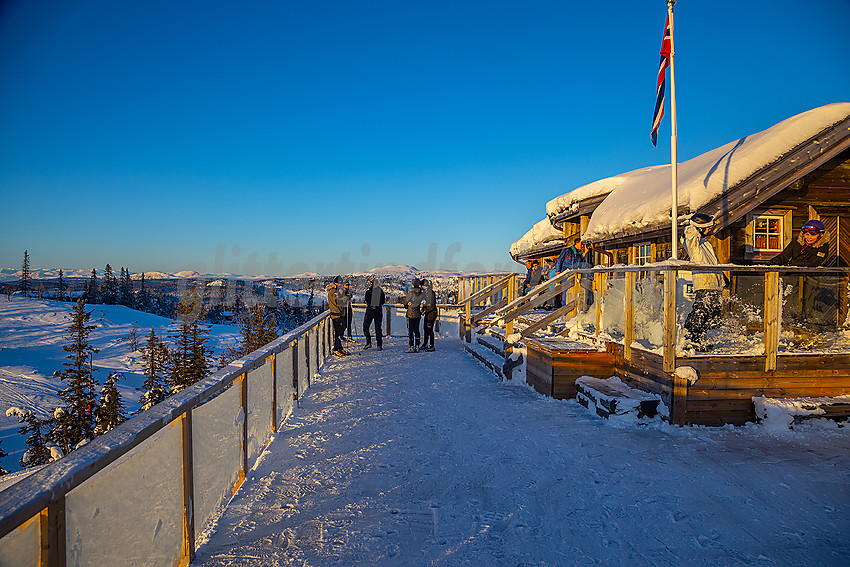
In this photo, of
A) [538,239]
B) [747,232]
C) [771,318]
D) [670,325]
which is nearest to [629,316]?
[670,325]

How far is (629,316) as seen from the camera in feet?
19.9

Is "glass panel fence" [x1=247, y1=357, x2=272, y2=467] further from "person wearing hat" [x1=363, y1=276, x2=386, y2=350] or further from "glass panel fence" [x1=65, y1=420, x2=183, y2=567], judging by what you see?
"person wearing hat" [x1=363, y1=276, x2=386, y2=350]

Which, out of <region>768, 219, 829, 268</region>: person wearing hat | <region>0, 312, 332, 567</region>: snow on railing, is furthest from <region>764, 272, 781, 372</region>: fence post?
<region>0, 312, 332, 567</region>: snow on railing

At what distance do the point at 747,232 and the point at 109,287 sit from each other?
14751cm

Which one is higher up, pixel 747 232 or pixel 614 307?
pixel 747 232

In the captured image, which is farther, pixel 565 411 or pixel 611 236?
pixel 611 236

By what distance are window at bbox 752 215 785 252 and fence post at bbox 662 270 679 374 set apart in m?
4.42

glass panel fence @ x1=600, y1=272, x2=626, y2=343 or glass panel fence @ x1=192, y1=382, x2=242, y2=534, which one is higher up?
glass panel fence @ x1=600, y1=272, x2=626, y2=343

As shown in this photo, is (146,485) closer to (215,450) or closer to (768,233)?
(215,450)

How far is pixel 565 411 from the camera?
5863mm

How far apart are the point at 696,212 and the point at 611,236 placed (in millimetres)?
2341

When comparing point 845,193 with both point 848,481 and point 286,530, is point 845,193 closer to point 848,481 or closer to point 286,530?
point 848,481

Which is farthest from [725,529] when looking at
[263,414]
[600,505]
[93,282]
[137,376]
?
[93,282]

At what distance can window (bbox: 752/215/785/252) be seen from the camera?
26.2 feet
